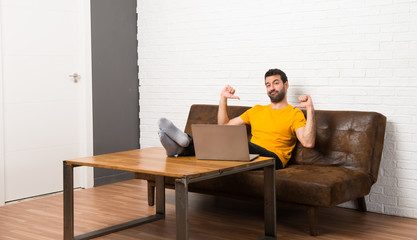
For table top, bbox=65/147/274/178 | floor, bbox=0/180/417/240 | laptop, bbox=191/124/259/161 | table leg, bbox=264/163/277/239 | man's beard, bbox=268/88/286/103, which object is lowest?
floor, bbox=0/180/417/240

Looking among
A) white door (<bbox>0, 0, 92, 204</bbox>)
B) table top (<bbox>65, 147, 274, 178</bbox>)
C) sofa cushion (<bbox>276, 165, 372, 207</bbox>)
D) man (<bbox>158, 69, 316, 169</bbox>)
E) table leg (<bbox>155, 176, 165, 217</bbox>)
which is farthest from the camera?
white door (<bbox>0, 0, 92, 204</bbox>)

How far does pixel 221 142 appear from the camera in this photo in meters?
3.11

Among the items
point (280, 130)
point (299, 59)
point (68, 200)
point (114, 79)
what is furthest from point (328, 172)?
point (114, 79)

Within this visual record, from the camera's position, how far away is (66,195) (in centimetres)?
323

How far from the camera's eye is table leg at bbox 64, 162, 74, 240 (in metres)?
3.21

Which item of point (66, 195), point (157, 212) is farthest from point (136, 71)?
point (66, 195)

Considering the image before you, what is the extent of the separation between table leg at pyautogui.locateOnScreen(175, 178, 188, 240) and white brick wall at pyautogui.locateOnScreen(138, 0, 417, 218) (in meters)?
1.98

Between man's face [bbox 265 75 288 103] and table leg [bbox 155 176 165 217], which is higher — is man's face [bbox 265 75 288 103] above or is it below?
above

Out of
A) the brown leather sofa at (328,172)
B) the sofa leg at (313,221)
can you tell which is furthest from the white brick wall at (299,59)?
the sofa leg at (313,221)

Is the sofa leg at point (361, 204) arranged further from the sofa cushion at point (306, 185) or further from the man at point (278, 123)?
the man at point (278, 123)

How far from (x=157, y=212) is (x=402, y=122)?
6.16 ft

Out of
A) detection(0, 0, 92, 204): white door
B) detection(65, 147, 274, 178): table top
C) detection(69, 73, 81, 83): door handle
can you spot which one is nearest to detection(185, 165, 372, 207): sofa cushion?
detection(65, 147, 274, 178): table top

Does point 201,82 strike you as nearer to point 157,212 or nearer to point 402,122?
point 157,212

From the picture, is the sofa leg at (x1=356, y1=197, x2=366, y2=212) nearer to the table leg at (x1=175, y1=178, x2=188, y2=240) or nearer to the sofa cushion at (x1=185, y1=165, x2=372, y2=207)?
the sofa cushion at (x1=185, y1=165, x2=372, y2=207)
